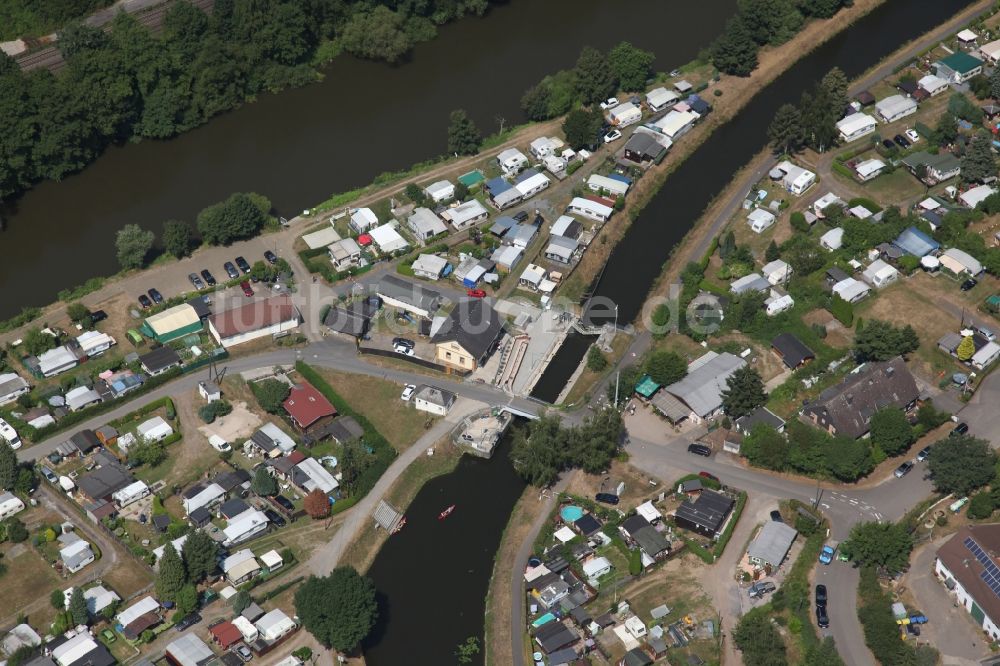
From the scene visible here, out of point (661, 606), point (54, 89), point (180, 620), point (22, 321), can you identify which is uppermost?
point (54, 89)

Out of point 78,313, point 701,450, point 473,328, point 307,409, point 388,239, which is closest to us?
point 701,450

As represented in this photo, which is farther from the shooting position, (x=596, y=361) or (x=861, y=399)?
(x=596, y=361)

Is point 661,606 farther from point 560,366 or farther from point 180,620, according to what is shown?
point 180,620

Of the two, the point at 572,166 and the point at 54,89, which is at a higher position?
the point at 54,89

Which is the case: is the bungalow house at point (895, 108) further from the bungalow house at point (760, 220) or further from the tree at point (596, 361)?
the tree at point (596, 361)

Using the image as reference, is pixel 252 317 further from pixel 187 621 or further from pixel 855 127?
pixel 855 127

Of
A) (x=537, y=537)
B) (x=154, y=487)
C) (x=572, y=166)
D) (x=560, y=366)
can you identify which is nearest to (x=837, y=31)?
(x=572, y=166)

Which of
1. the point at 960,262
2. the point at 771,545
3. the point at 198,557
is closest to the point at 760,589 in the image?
the point at 771,545
